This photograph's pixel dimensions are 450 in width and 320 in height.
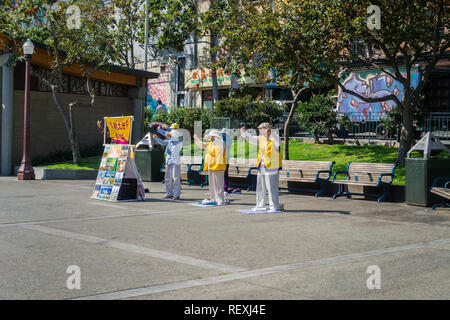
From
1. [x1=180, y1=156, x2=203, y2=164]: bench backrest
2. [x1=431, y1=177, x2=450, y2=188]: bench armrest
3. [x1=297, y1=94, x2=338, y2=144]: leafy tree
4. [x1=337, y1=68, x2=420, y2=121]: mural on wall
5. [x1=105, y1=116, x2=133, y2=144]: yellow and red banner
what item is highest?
[x1=337, y1=68, x2=420, y2=121]: mural on wall

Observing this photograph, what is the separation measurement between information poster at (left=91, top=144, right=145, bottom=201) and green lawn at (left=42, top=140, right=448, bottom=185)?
23.5ft

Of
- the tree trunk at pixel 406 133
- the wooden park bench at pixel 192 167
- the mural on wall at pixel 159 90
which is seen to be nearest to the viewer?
the tree trunk at pixel 406 133

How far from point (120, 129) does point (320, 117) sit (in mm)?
10678

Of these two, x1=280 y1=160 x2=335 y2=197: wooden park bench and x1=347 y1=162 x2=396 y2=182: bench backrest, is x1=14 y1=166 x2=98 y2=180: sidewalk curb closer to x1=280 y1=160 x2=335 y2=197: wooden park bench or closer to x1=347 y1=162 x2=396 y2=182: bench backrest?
x1=280 y1=160 x2=335 y2=197: wooden park bench

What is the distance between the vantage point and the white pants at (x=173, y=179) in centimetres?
1470

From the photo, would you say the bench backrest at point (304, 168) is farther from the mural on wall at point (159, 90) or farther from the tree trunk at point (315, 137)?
the mural on wall at point (159, 90)

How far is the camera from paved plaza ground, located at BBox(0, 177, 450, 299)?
5984 millimetres

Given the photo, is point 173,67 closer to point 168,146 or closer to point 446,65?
point 446,65

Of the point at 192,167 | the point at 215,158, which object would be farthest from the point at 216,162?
the point at 192,167

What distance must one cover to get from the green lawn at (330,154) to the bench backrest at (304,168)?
2116mm

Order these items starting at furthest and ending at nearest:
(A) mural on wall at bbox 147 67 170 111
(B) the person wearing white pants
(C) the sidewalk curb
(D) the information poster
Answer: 1. (A) mural on wall at bbox 147 67 170 111
2. (C) the sidewalk curb
3. (B) the person wearing white pants
4. (D) the information poster

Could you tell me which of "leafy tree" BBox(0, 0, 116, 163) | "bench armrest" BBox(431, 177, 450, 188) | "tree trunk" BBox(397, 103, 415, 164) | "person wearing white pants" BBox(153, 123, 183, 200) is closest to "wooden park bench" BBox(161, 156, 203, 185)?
"person wearing white pants" BBox(153, 123, 183, 200)

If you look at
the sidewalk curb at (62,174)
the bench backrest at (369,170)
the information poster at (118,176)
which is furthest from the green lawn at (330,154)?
the information poster at (118,176)

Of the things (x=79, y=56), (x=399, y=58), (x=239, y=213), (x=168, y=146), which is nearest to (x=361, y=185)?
(x=239, y=213)
